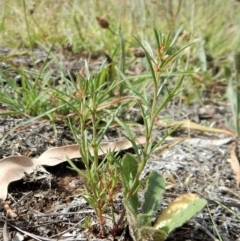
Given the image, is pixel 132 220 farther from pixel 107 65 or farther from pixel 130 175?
pixel 107 65

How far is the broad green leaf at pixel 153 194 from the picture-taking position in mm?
1219

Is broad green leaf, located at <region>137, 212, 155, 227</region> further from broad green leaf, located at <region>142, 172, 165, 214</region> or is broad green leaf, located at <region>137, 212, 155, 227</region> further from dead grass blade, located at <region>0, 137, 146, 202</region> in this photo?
dead grass blade, located at <region>0, 137, 146, 202</region>

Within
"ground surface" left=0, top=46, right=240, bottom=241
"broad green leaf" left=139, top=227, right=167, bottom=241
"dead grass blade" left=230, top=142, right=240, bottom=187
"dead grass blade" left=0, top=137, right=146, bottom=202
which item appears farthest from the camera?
"dead grass blade" left=230, top=142, right=240, bottom=187

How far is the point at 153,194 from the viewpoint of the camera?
1.23 metres

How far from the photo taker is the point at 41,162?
1458 millimetres

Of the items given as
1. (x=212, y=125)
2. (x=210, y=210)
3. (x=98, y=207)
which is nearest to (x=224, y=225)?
(x=210, y=210)

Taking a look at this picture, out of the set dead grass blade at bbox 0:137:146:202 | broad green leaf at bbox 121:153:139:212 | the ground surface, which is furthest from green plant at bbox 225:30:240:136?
broad green leaf at bbox 121:153:139:212

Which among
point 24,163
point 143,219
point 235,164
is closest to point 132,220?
point 143,219

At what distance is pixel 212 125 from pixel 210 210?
758 millimetres

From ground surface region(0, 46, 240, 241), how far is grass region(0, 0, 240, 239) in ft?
0.22

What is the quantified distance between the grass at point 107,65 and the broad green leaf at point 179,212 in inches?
3.5

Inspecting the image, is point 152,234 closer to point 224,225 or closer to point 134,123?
point 224,225

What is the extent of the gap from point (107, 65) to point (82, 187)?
53 cm

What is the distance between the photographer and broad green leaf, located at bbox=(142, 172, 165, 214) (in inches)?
48.0
